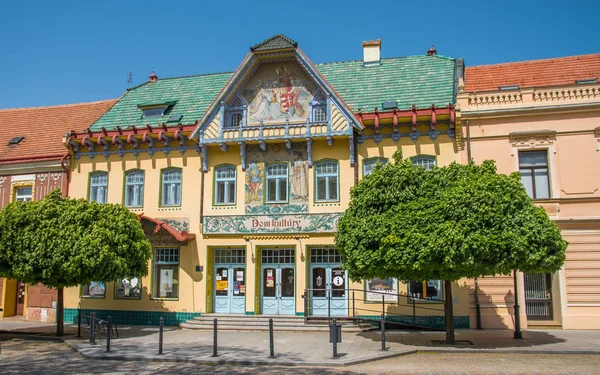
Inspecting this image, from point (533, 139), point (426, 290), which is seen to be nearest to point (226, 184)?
point (426, 290)

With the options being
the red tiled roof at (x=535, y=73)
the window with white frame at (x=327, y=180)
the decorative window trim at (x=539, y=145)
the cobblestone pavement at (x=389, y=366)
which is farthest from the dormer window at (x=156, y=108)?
the decorative window trim at (x=539, y=145)

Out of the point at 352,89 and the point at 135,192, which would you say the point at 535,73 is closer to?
the point at 352,89

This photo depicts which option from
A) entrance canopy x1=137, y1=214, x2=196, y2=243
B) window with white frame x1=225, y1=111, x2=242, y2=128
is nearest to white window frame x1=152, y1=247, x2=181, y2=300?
entrance canopy x1=137, y1=214, x2=196, y2=243

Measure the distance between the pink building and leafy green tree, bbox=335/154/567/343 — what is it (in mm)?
4490

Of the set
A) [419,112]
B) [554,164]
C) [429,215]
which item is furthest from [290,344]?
[554,164]

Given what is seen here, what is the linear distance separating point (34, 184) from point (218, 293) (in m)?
9.50

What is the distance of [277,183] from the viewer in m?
21.1

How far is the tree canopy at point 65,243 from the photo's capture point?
16797 mm

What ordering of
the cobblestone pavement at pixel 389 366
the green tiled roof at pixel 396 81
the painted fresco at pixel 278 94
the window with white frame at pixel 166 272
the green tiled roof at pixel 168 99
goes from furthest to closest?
the green tiled roof at pixel 168 99 → the window with white frame at pixel 166 272 → the green tiled roof at pixel 396 81 → the painted fresco at pixel 278 94 → the cobblestone pavement at pixel 389 366

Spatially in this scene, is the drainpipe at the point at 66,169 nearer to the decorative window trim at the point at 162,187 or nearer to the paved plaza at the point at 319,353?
the decorative window trim at the point at 162,187

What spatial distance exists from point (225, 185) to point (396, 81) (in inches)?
326

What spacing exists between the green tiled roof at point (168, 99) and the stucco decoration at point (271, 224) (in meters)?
4.74

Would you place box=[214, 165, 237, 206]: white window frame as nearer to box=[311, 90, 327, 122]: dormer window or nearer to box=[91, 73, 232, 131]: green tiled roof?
box=[91, 73, 232, 131]: green tiled roof

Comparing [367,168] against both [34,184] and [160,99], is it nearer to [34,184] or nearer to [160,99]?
[160,99]
